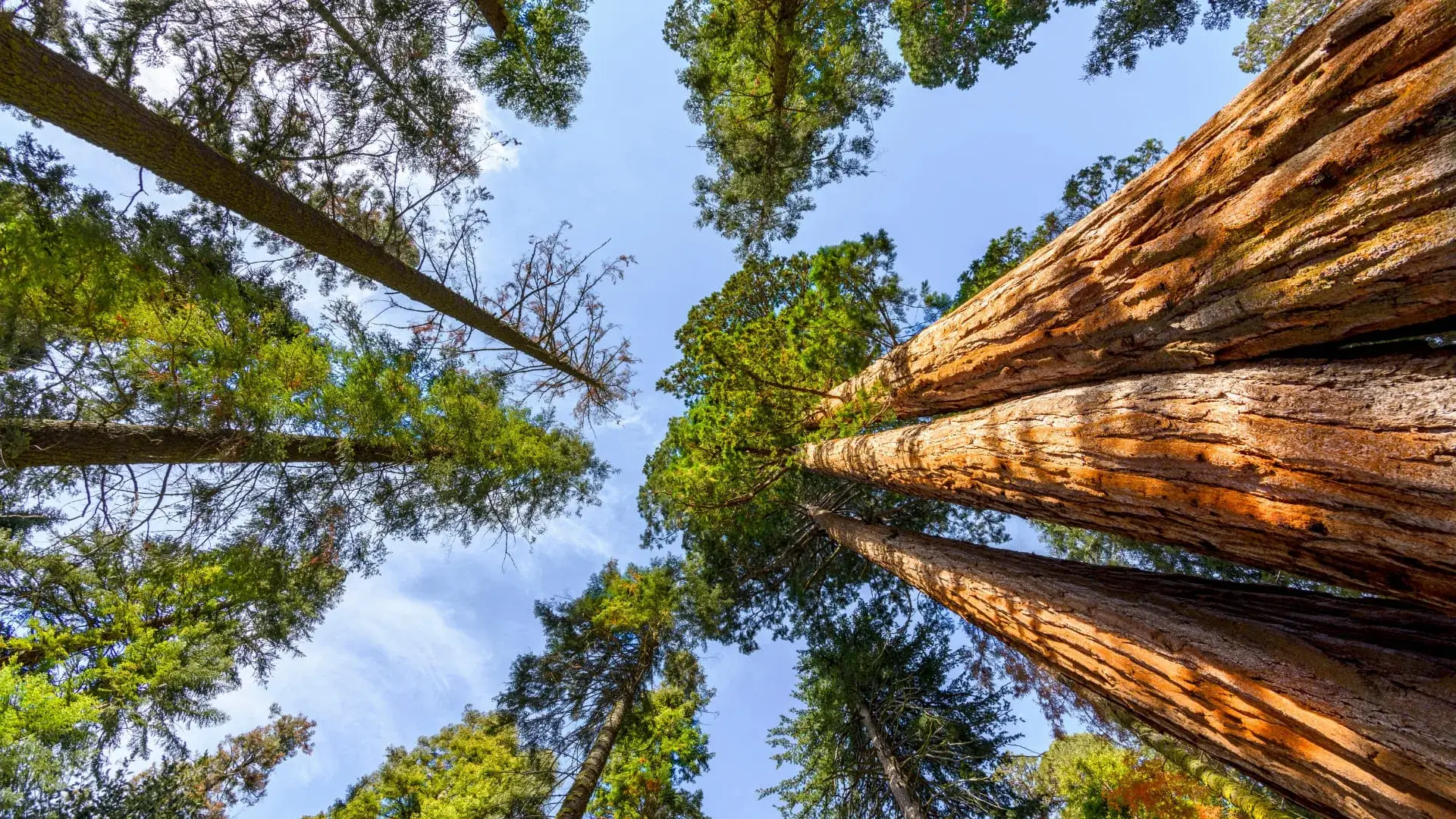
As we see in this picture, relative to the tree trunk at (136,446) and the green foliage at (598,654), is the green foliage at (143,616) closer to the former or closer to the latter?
the tree trunk at (136,446)

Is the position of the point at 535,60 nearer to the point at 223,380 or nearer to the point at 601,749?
the point at 223,380

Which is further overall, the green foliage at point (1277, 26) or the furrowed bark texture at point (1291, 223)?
the green foliage at point (1277, 26)

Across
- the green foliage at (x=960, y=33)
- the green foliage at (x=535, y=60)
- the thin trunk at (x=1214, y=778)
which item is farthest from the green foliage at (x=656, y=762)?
the green foliage at (x=960, y=33)

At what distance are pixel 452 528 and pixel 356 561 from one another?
3.96 feet

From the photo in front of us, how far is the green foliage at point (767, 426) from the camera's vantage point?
18.0 feet

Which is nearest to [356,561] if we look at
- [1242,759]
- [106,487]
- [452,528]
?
[452,528]

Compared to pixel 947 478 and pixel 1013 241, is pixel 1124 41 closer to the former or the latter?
pixel 1013 241

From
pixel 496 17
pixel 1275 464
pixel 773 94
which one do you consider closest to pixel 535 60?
pixel 496 17

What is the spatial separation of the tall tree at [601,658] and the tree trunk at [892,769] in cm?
307

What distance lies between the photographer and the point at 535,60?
21.6ft

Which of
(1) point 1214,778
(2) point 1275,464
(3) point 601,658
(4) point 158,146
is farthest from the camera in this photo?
(3) point 601,658

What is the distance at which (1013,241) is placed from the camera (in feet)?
20.2

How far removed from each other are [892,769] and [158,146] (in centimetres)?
981

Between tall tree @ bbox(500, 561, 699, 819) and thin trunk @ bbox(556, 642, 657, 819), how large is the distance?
2cm
